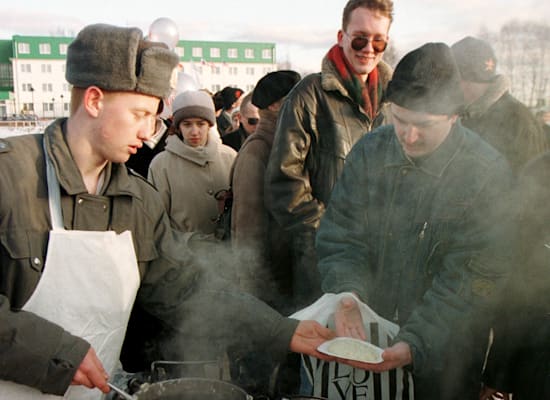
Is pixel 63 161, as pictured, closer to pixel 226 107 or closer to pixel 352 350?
pixel 352 350

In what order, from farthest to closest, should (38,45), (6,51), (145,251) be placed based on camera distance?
1. (6,51)
2. (38,45)
3. (145,251)

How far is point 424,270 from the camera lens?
6.92 ft

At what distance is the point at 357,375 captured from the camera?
6.51 feet

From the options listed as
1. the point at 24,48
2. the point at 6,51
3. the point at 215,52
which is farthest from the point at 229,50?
the point at 6,51

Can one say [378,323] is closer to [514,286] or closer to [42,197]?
[514,286]

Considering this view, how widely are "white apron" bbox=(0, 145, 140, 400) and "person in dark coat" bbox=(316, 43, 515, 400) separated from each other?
0.85 m

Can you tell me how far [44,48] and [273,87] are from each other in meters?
→ 37.9

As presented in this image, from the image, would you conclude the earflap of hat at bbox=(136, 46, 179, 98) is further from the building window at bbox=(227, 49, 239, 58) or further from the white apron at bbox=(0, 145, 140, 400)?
the building window at bbox=(227, 49, 239, 58)

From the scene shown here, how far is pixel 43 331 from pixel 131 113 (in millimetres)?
708

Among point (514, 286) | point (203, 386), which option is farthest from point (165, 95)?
point (514, 286)

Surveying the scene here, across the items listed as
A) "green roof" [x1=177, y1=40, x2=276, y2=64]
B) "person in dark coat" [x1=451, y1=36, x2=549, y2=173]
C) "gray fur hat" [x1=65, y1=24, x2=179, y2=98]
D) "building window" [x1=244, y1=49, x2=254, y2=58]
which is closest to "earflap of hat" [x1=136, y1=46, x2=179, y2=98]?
"gray fur hat" [x1=65, y1=24, x2=179, y2=98]

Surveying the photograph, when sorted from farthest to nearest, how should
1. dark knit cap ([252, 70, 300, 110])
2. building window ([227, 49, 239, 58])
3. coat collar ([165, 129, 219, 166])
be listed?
building window ([227, 49, 239, 58])
coat collar ([165, 129, 219, 166])
dark knit cap ([252, 70, 300, 110])

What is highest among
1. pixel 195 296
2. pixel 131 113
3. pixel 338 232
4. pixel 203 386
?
pixel 131 113

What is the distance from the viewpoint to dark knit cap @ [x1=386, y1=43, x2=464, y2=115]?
195 cm
